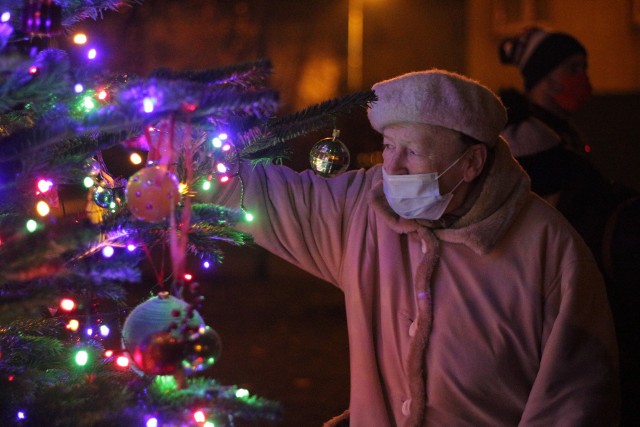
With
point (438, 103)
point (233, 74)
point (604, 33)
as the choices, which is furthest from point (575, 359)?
point (604, 33)

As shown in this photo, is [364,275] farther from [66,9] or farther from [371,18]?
[371,18]

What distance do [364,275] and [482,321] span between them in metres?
0.39

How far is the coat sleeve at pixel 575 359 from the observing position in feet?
7.03

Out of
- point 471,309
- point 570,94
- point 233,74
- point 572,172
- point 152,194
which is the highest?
point 233,74

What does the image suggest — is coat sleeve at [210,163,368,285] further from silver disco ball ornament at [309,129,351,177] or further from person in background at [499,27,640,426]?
person in background at [499,27,640,426]

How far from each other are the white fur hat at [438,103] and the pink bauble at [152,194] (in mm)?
912

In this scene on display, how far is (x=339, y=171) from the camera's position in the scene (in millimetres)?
2174

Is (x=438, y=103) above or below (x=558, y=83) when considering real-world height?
above

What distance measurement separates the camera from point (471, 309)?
2238 millimetres

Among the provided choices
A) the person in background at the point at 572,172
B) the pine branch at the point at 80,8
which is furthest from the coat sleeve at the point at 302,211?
the person in background at the point at 572,172

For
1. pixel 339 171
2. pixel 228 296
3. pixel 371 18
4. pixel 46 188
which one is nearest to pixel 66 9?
pixel 46 188

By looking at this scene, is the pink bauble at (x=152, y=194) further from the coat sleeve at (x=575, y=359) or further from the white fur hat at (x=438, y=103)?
the coat sleeve at (x=575, y=359)

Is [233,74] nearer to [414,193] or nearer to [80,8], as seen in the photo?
[80,8]

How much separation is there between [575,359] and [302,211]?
3.07 feet
